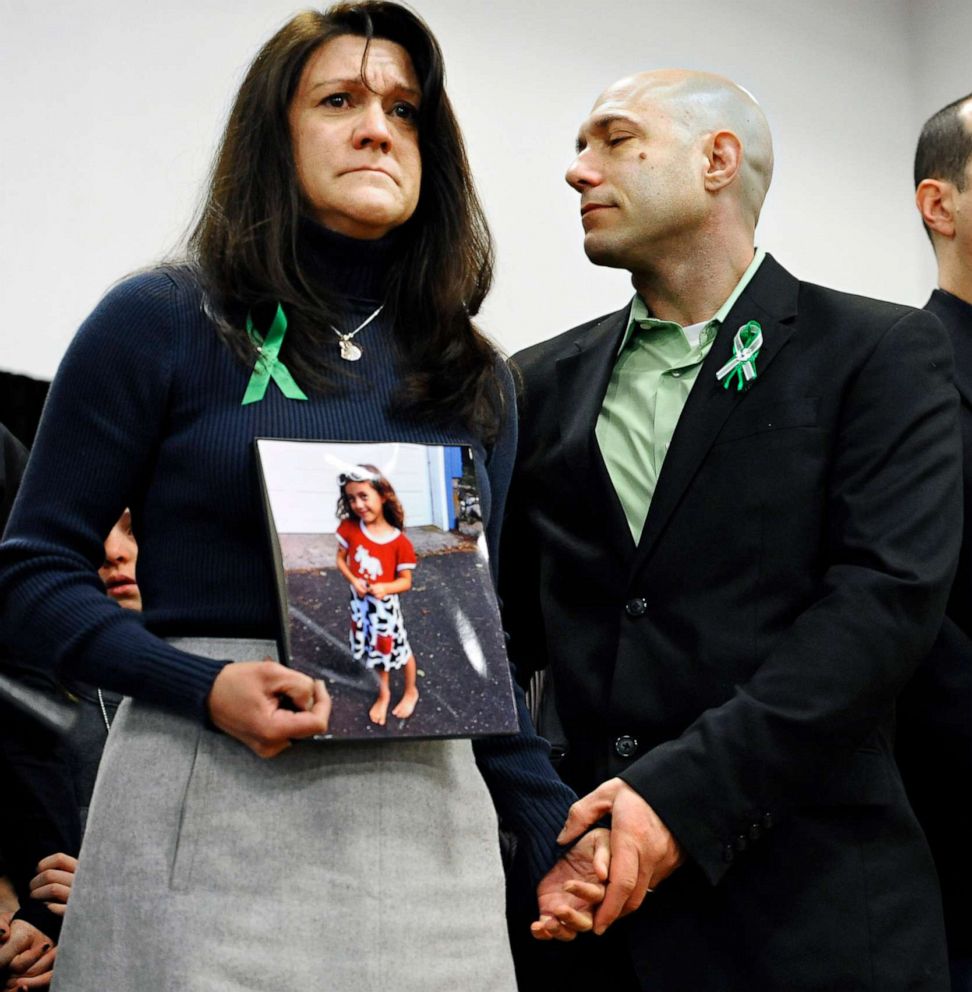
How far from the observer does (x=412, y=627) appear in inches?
57.9

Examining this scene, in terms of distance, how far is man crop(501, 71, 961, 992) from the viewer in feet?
6.12

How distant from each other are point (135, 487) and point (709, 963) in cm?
96

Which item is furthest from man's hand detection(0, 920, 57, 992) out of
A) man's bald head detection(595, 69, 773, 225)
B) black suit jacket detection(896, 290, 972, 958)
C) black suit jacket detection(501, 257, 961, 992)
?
man's bald head detection(595, 69, 773, 225)

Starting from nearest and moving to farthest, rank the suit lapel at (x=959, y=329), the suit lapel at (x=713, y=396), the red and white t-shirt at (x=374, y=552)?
the red and white t-shirt at (x=374, y=552)
the suit lapel at (x=713, y=396)
the suit lapel at (x=959, y=329)

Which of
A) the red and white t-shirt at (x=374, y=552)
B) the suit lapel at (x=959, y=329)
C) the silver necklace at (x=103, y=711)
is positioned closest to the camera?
the red and white t-shirt at (x=374, y=552)

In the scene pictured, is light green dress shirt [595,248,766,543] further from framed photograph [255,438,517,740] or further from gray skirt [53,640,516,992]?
gray skirt [53,640,516,992]

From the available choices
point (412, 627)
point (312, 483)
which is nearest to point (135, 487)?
point (312, 483)

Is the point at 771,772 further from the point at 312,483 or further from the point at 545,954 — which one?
the point at 312,483

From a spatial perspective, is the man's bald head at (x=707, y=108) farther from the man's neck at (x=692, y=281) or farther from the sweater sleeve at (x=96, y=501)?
the sweater sleeve at (x=96, y=501)

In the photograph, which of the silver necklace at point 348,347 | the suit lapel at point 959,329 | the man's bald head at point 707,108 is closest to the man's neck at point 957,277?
the suit lapel at point 959,329

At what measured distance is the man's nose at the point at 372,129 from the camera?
1688mm

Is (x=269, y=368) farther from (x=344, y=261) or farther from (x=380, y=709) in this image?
(x=380, y=709)

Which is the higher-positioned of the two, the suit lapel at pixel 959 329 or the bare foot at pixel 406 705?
the suit lapel at pixel 959 329

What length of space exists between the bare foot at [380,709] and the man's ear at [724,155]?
52.2 inches
